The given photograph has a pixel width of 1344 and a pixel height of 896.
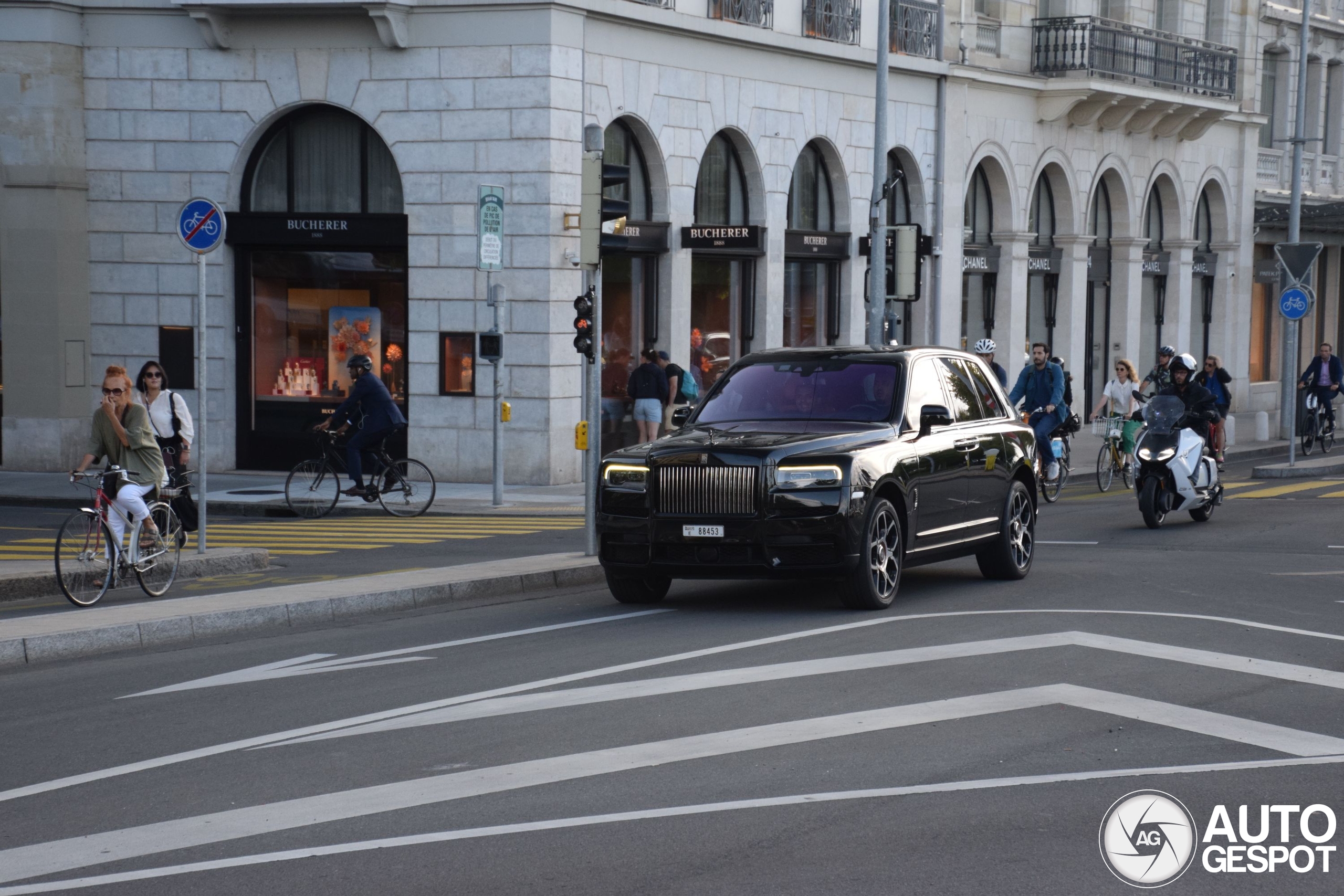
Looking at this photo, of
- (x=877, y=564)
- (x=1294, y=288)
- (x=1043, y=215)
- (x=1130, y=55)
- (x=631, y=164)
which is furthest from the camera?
(x=1043, y=215)

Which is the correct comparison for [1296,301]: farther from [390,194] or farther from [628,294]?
[390,194]

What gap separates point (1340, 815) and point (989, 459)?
698 cm

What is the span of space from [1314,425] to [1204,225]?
37.3 ft

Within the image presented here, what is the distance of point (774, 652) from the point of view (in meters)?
9.73

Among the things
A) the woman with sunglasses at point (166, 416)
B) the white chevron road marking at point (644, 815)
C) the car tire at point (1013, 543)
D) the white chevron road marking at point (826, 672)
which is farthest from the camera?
the woman with sunglasses at point (166, 416)

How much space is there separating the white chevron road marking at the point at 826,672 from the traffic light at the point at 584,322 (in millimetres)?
5867

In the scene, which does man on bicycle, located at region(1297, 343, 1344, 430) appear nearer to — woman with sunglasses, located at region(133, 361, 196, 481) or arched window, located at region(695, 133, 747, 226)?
arched window, located at region(695, 133, 747, 226)

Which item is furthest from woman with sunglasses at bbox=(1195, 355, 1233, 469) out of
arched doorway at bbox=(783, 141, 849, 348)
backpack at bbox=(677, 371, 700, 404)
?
backpack at bbox=(677, 371, 700, 404)

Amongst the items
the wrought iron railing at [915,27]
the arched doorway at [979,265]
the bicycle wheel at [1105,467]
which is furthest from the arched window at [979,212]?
the bicycle wheel at [1105,467]

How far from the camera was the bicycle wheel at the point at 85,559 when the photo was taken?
39.8 ft

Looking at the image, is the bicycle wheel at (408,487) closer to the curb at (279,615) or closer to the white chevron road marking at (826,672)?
the curb at (279,615)

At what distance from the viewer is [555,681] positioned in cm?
894

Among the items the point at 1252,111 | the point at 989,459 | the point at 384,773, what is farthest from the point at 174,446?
the point at 1252,111

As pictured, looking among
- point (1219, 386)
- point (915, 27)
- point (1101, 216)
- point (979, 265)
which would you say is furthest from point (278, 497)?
point (1101, 216)
